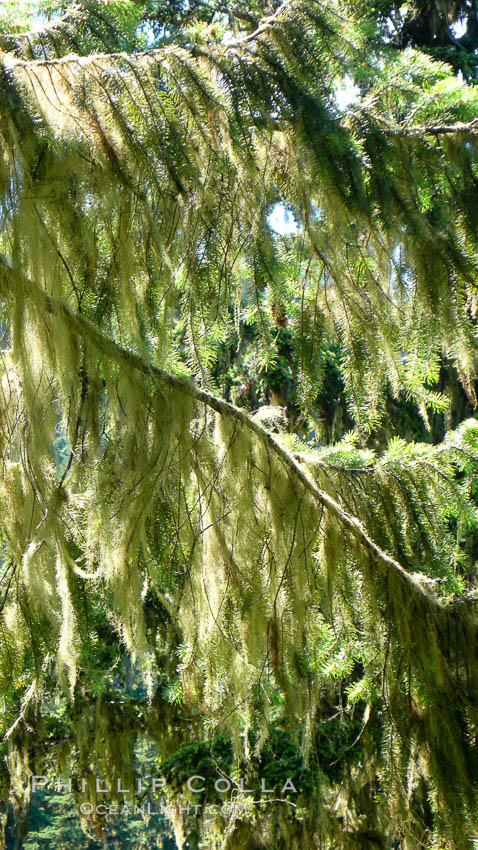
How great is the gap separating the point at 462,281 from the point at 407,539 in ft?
1.94

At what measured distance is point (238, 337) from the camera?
146 centimetres

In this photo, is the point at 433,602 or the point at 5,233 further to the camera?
the point at 433,602

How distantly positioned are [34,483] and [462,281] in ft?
2.94

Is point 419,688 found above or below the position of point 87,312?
below

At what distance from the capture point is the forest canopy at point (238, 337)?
1327 millimetres

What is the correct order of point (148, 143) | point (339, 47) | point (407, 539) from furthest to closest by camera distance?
Answer: 1. point (407, 539)
2. point (339, 47)
3. point (148, 143)

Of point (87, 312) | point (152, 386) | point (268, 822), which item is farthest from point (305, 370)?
point (268, 822)

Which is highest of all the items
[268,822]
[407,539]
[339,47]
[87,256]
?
[339,47]

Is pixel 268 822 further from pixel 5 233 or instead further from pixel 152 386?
pixel 5 233

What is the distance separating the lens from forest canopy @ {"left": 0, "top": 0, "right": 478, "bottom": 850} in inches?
52.2

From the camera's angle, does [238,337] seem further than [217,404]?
No

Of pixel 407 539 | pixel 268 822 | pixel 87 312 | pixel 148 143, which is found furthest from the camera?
pixel 268 822

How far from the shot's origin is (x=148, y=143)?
1304 millimetres

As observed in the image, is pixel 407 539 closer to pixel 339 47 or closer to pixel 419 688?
pixel 419 688
